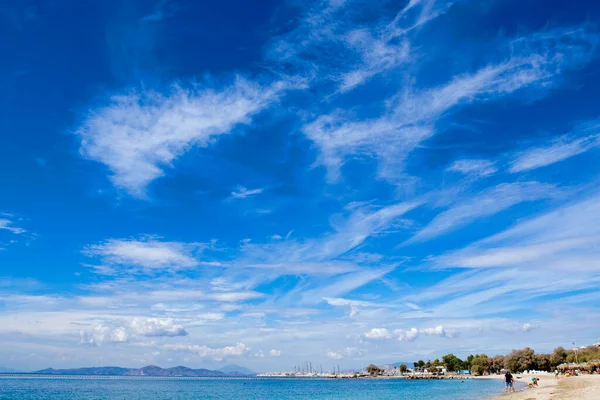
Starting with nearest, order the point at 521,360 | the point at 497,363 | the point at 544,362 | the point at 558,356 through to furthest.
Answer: the point at 558,356 < the point at 544,362 < the point at 521,360 < the point at 497,363

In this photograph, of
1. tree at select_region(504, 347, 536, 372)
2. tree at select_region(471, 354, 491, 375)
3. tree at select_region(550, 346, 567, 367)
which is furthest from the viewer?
tree at select_region(471, 354, 491, 375)

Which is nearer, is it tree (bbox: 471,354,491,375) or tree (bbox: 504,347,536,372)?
tree (bbox: 504,347,536,372)

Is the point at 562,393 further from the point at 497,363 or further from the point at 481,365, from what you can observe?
the point at 481,365

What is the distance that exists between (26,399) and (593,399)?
312 ft

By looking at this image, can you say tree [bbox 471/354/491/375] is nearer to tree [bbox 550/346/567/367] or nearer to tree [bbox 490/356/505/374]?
tree [bbox 490/356/505/374]

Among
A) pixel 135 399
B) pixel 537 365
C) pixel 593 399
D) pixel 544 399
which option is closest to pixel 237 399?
pixel 135 399

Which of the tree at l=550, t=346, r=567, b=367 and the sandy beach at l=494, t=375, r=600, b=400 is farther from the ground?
the sandy beach at l=494, t=375, r=600, b=400

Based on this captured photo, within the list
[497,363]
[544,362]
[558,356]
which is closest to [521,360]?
[544,362]

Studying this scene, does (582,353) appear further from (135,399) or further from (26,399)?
(26,399)

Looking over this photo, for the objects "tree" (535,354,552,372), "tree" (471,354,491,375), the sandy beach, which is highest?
the sandy beach

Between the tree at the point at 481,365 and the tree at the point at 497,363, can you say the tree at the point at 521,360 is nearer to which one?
the tree at the point at 497,363

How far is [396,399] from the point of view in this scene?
70.1 m

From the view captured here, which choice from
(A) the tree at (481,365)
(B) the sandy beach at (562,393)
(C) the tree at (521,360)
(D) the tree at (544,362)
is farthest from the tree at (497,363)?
(B) the sandy beach at (562,393)

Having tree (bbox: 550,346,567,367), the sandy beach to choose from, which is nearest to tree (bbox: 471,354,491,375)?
tree (bbox: 550,346,567,367)
